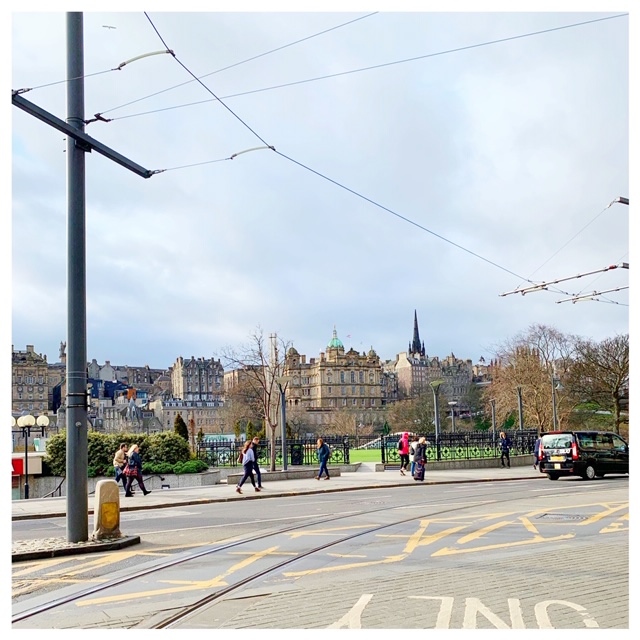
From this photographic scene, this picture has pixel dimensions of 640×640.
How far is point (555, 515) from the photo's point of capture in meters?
16.3

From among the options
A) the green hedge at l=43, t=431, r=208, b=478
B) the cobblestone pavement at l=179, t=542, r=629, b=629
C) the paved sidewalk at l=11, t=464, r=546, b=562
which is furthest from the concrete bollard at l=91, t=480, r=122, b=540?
the green hedge at l=43, t=431, r=208, b=478

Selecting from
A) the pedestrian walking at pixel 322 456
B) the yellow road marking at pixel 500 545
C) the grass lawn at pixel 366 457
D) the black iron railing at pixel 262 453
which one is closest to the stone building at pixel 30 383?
the grass lawn at pixel 366 457

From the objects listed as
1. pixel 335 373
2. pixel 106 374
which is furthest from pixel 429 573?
pixel 106 374

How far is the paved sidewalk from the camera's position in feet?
40.4

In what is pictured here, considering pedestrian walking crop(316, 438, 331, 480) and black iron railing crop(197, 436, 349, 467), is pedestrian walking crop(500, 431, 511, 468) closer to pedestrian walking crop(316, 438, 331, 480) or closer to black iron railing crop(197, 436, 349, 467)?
black iron railing crop(197, 436, 349, 467)

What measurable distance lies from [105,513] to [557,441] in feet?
67.1

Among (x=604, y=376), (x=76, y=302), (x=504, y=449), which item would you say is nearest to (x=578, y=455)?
(x=504, y=449)

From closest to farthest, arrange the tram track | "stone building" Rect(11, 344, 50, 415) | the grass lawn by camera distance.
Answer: the tram track → the grass lawn → "stone building" Rect(11, 344, 50, 415)

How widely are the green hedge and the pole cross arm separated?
19248mm

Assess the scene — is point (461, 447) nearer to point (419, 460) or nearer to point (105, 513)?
point (419, 460)

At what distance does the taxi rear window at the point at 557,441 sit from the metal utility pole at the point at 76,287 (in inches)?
813

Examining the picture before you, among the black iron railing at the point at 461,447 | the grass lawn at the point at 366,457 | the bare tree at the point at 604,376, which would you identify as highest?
the bare tree at the point at 604,376

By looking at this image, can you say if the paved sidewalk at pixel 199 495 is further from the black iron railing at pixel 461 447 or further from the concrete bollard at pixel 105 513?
the black iron railing at pixel 461 447

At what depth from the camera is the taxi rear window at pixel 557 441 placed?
29.2 metres
